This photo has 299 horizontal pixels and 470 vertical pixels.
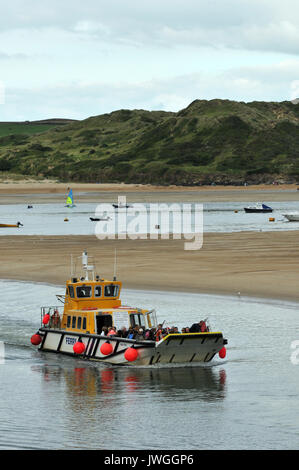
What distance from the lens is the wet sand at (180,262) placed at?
184 ft

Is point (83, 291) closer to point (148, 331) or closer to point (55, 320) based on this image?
point (55, 320)

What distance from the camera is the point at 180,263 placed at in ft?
220

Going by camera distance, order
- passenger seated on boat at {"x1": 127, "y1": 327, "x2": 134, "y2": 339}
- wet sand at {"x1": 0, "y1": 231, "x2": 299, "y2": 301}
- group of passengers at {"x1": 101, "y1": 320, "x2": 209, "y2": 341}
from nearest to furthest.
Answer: group of passengers at {"x1": 101, "y1": 320, "x2": 209, "y2": 341}
passenger seated on boat at {"x1": 127, "y1": 327, "x2": 134, "y2": 339}
wet sand at {"x1": 0, "y1": 231, "x2": 299, "y2": 301}

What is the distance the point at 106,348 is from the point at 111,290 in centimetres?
396

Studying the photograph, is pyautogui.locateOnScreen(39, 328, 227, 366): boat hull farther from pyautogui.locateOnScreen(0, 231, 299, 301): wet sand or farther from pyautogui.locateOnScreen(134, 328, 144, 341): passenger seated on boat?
pyautogui.locateOnScreen(0, 231, 299, 301): wet sand

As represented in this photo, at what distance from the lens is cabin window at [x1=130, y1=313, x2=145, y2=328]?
3706 cm

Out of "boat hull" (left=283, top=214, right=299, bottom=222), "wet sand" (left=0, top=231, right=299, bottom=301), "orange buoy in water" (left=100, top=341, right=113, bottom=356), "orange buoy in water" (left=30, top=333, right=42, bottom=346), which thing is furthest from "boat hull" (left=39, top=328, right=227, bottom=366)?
"boat hull" (left=283, top=214, right=299, bottom=222)

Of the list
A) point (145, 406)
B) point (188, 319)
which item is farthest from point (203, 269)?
point (145, 406)

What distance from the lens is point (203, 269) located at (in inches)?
2490

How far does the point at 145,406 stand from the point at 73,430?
364cm

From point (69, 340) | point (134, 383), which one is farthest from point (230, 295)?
point (134, 383)

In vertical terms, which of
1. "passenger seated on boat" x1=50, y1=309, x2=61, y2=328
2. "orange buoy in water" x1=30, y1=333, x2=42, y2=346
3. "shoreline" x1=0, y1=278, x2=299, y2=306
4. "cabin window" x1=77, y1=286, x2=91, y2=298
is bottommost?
"orange buoy in water" x1=30, y1=333, x2=42, y2=346

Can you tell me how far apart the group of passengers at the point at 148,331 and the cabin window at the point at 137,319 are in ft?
2.42
